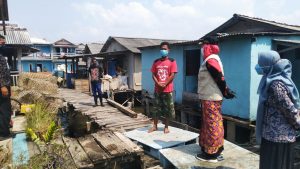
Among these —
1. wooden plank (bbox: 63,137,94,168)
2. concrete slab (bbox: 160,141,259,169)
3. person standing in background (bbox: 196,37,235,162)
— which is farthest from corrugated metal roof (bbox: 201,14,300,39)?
wooden plank (bbox: 63,137,94,168)

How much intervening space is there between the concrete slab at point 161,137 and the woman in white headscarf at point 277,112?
5.85ft

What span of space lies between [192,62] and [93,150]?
9099mm

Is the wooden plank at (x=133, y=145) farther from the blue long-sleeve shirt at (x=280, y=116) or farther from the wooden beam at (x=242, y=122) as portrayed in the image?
the wooden beam at (x=242, y=122)

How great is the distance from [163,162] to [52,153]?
1.75 metres

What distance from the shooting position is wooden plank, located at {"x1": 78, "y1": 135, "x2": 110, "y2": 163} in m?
3.68

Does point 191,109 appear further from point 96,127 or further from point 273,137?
point 273,137

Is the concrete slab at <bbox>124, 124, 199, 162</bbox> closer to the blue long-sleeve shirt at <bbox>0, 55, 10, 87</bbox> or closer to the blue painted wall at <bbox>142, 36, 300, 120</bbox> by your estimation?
the blue long-sleeve shirt at <bbox>0, 55, 10, 87</bbox>

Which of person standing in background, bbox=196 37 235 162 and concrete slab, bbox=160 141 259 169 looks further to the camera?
person standing in background, bbox=196 37 235 162

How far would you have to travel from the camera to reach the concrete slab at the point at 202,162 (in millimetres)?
3695

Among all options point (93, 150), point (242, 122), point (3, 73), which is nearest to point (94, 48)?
point (242, 122)

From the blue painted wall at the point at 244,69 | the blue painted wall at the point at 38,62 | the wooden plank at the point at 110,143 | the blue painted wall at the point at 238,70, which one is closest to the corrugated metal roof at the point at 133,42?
the blue painted wall at the point at 238,70

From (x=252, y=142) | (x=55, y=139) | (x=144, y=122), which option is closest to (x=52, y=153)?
(x=55, y=139)

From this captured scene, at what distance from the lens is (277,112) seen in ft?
9.77

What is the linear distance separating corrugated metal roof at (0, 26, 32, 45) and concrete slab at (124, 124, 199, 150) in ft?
40.3
